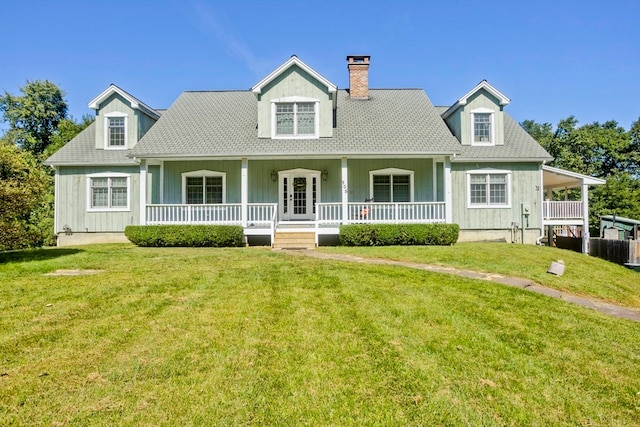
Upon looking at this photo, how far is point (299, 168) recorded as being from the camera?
15.9 m

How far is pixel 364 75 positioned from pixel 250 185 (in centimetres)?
813

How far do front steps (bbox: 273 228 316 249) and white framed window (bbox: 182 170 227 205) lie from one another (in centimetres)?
389

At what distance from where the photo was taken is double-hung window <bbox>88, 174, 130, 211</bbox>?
Answer: 16078mm

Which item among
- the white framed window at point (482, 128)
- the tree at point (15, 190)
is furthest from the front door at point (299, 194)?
the tree at point (15, 190)

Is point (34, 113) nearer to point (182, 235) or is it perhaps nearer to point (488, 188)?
point (182, 235)

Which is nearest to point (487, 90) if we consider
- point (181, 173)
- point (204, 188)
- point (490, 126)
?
point (490, 126)

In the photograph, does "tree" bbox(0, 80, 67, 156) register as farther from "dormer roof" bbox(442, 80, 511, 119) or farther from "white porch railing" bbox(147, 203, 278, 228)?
"dormer roof" bbox(442, 80, 511, 119)

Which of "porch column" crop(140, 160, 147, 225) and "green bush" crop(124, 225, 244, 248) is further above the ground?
"porch column" crop(140, 160, 147, 225)

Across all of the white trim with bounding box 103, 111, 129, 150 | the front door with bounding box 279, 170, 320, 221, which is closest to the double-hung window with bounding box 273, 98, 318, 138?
the front door with bounding box 279, 170, 320, 221

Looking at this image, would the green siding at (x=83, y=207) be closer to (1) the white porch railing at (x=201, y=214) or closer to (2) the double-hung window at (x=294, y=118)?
(1) the white porch railing at (x=201, y=214)

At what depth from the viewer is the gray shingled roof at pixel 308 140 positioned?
14.4m

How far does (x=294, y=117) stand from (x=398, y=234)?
21.6 ft

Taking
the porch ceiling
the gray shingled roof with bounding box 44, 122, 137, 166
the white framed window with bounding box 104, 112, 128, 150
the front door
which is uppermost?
the white framed window with bounding box 104, 112, 128, 150

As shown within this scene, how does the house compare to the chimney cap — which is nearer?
the house
